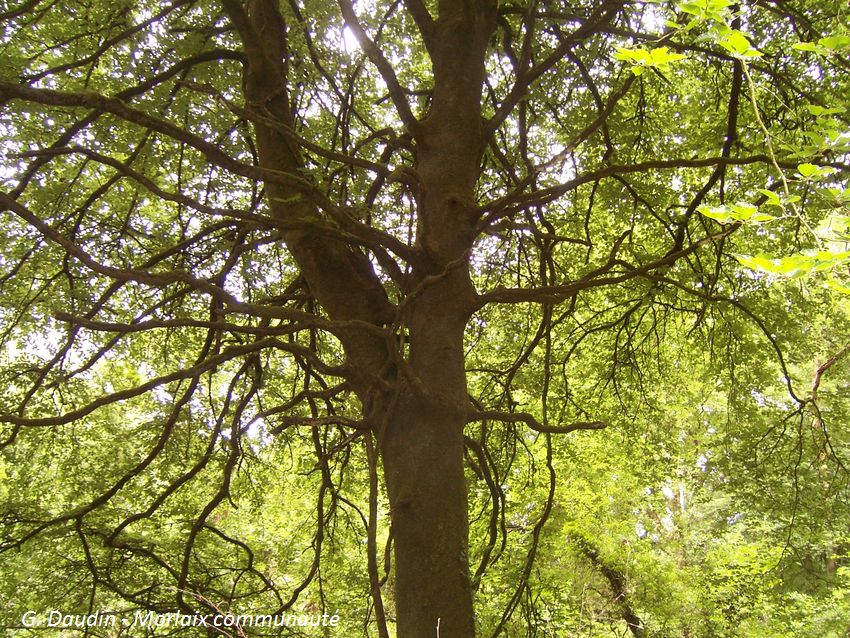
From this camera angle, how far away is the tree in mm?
1637

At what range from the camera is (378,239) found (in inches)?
70.1

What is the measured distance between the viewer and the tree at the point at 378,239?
5.37 feet

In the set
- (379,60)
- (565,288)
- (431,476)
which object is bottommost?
(431,476)

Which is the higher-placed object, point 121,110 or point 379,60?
point 379,60

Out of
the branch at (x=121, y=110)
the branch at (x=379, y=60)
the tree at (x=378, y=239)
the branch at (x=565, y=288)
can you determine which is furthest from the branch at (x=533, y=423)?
the branch at (x=379, y=60)

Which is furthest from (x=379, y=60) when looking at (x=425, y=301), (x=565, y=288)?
(x=565, y=288)

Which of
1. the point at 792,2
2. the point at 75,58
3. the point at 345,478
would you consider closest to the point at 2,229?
the point at 75,58

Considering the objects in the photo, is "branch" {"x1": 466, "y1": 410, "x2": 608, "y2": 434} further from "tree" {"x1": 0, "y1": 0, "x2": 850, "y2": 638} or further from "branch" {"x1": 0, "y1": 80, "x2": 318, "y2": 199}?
"branch" {"x1": 0, "y1": 80, "x2": 318, "y2": 199}

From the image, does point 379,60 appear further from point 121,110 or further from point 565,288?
point 565,288

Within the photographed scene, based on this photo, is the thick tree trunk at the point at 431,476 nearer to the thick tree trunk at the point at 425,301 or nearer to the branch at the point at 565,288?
the thick tree trunk at the point at 425,301

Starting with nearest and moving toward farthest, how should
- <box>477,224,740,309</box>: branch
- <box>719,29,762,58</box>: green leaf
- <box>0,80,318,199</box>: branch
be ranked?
<box>719,29,762,58</box>: green leaf, <box>0,80,318,199</box>: branch, <box>477,224,740,309</box>: branch

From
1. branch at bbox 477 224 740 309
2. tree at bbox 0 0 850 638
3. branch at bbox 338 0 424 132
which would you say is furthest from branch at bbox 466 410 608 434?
branch at bbox 338 0 424 132

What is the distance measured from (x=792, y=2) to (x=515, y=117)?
6.41ft

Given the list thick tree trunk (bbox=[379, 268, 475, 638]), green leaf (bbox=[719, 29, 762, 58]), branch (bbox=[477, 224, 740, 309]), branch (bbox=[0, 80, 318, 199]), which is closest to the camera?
green leaf (bbox=[719, 29, 762, 58])
